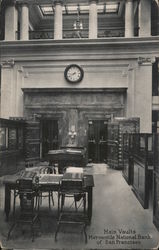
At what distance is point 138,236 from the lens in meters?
3.34

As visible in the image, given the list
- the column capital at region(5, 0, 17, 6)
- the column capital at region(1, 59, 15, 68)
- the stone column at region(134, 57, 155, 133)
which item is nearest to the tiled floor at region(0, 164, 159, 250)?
the stone column at region(134, 57, 155, 133)

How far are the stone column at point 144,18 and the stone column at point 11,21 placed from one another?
4.65 metres

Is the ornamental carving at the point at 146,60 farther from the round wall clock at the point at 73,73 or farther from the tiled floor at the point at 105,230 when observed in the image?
the tiled floor at the point at 105,230

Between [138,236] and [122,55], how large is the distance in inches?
304

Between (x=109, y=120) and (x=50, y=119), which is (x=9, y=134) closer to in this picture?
(x=50, y=119)

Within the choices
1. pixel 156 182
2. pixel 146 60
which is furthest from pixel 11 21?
pixel 156 182

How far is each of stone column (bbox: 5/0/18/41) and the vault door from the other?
3537 millimetres

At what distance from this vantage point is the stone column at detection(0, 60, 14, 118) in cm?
1026

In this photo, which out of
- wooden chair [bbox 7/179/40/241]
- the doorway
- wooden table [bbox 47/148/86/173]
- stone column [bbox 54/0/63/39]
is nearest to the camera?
wooden chair [bbox 7/179/40/241]

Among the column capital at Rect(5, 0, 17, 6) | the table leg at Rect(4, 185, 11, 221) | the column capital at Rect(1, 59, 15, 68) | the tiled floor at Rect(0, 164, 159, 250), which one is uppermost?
the column capital at Rect(5, 0, 17, 6)

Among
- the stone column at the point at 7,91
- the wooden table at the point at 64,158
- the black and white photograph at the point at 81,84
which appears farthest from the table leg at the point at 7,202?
the stone column at the point at 7,91

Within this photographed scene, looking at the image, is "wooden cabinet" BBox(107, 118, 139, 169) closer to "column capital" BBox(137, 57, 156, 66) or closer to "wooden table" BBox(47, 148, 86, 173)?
"wooden table" BBox(47, 148, 86, 173)

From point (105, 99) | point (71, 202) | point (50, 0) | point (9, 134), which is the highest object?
point (50, 0)

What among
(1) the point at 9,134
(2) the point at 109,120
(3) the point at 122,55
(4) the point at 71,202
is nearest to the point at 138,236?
(4) the point at 71,202
